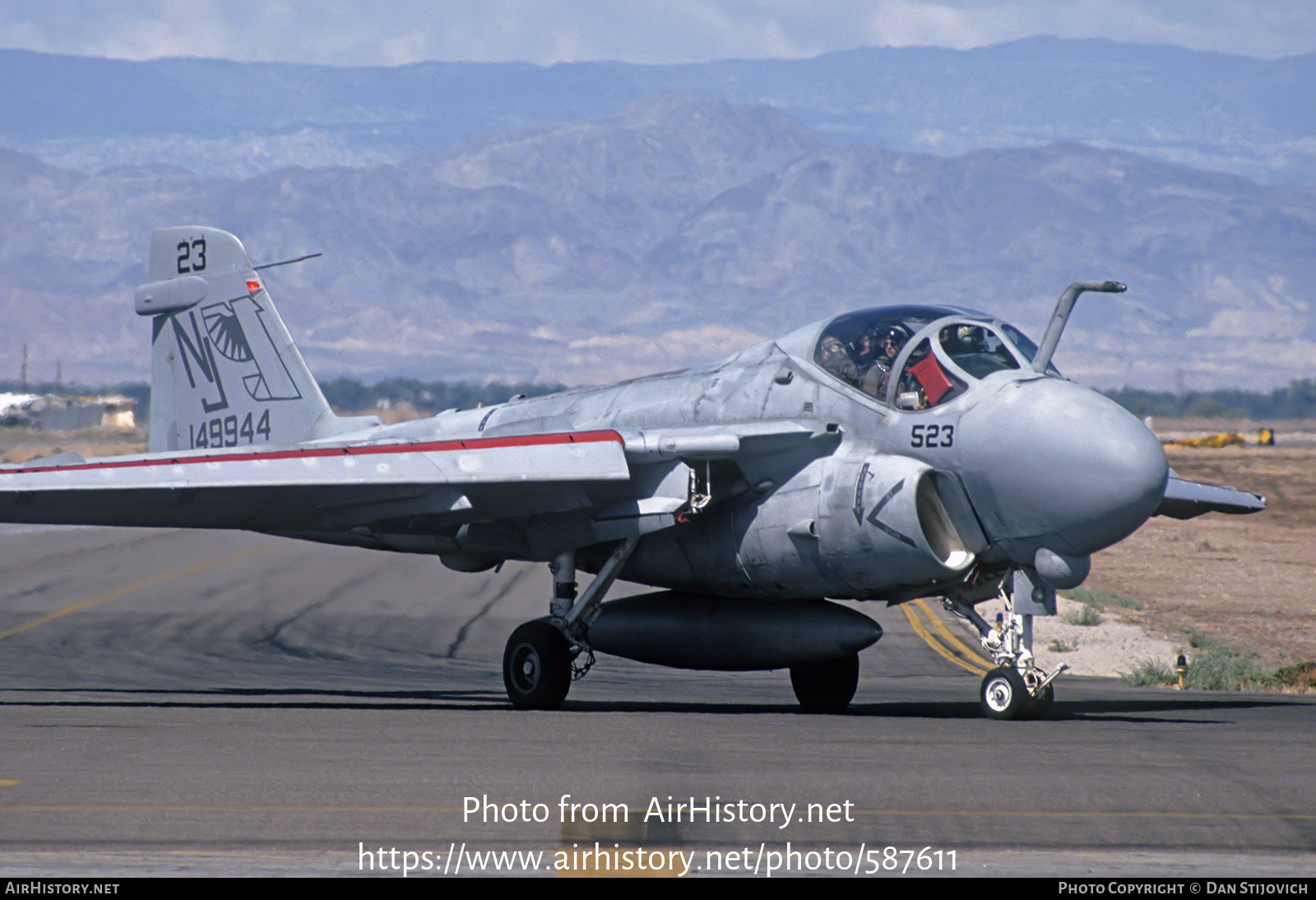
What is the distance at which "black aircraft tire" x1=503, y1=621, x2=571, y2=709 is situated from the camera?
15.6 metres

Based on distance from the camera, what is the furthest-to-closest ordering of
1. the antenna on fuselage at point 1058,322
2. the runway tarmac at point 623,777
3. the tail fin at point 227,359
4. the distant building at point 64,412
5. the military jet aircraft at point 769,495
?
1. the distant building at point 64,412
2. the tail fin at point 227,359
3. the antenna on fuselage at point 1058,322
4. the military jet aircraft at point 769,495
5. the runway tarmac at point 623,777

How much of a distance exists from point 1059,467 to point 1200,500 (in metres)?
4.41

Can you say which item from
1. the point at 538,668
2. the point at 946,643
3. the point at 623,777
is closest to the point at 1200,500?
the point at 538,668

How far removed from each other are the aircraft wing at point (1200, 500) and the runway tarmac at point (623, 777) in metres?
2.02

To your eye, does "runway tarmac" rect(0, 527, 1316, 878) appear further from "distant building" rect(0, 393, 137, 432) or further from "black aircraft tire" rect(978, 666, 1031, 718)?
"distant building" rect(0, 393, 137, 432)

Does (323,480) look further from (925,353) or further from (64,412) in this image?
(64,412)

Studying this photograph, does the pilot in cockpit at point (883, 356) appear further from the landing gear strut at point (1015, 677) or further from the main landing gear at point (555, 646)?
the main landing gear at point (555, 646)

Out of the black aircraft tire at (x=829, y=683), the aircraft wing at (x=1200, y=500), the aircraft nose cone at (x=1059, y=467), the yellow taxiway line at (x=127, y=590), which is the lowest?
the yellow taxiway line at (x=127, y=590)

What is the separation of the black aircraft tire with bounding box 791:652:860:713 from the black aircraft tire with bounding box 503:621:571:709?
2412 millimetres

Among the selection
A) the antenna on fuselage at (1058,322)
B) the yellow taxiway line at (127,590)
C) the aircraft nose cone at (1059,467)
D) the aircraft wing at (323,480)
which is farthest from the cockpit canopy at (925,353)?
the yellow taxiway line at (127,590)

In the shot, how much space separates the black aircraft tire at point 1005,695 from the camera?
1377 cm

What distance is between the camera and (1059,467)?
13273mm
